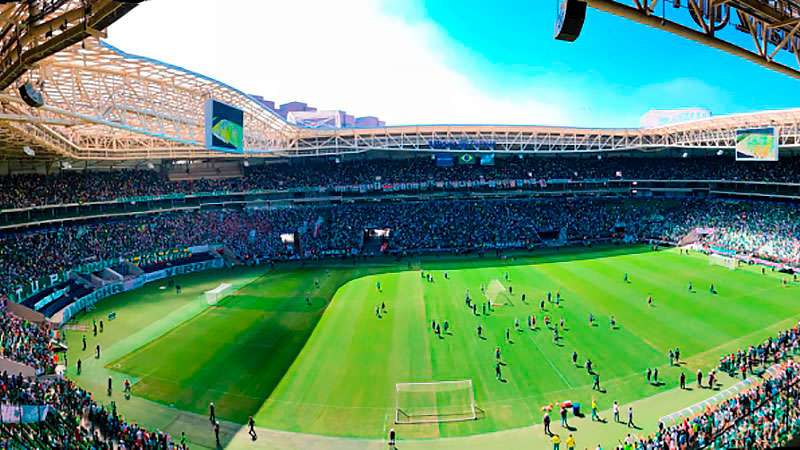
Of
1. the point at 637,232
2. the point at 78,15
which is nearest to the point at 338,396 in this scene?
the point at 78,15

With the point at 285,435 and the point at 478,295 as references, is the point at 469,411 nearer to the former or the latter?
the point at 285,435

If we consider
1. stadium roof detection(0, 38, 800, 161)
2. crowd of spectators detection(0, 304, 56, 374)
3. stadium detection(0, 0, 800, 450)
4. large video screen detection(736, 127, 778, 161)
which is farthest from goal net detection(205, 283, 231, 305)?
large video screen detection(736, 127, 778, 161)

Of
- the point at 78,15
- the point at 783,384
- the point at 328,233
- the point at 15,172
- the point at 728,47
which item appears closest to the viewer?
the point at 728,47

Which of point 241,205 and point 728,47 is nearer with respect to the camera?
point 728,47

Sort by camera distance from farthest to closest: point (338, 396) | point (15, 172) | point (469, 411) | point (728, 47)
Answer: point (15, 172), point (338, 396), point (469, 411), point (728, 47)

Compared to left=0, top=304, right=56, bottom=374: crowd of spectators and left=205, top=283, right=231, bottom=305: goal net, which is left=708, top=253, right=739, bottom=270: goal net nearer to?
left=205, top=283, right=231, bottom=305: goal net

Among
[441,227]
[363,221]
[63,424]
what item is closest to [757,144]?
[441,227]

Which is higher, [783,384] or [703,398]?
[783,384]

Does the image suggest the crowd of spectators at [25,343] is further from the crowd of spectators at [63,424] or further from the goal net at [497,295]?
the goal net at [497,295]
